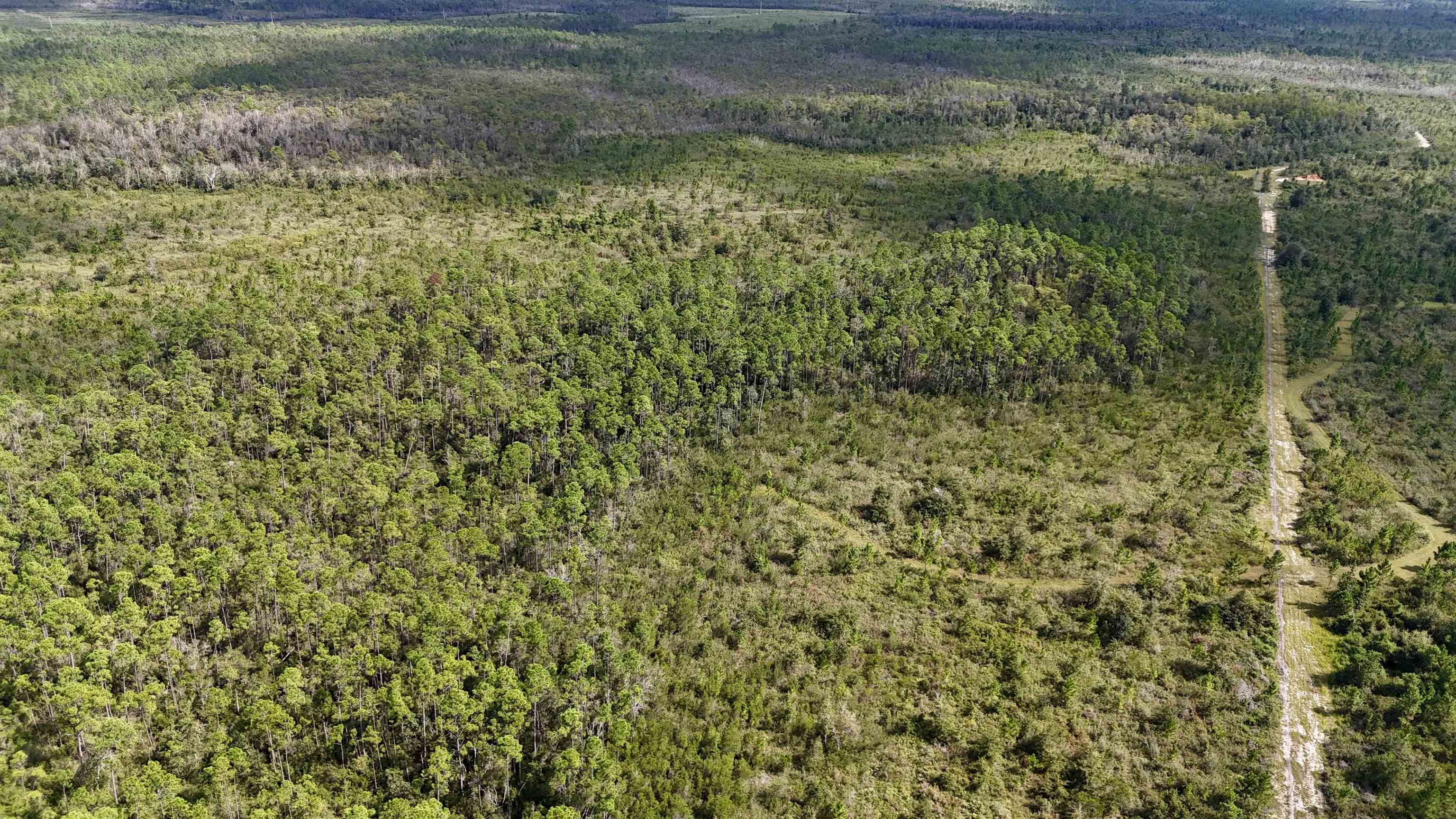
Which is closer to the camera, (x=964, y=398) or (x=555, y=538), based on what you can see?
(x=555, y=538)

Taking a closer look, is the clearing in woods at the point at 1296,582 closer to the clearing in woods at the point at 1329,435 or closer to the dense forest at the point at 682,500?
the clearing in woods at the point at 1329,435

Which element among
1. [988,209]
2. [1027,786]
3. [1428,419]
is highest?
[988,209]

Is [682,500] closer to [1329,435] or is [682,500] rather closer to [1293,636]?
[1293,636]

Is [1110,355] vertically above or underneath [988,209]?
underneath

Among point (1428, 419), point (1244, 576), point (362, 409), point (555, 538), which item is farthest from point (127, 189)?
point (1428, 419)

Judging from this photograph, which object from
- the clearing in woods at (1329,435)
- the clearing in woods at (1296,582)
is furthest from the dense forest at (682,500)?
the clearing in woods at (1296,582)

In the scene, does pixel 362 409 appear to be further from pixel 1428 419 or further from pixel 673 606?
pixel 1428 419

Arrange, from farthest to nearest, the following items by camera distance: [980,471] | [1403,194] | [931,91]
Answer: [931,91], [1403,194], [980,471]

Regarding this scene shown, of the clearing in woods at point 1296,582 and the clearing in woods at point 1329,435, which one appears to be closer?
the clearing in woods at point 1296,582
